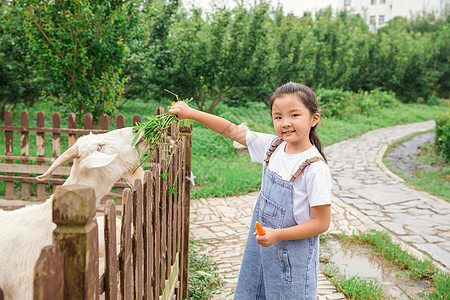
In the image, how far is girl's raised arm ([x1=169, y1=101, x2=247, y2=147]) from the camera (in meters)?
2.33

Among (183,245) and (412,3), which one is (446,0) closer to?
(412,3)

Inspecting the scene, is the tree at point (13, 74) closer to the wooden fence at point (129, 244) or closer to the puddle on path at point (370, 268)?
the wooden fence at point (129, 244)

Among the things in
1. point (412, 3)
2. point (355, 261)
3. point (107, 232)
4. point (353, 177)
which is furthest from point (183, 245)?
point (412, 3)

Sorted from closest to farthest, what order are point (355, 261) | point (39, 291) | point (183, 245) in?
point (39, 291), point (183, 245), point (355, 261)

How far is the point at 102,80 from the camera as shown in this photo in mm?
7059

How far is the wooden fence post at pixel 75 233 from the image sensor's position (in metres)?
0.95

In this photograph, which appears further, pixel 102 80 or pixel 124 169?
pixel 102 80

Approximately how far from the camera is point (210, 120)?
2.46m

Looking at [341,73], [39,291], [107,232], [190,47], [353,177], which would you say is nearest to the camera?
[39,291]

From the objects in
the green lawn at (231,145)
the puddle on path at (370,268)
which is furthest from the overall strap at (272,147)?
the puddle on path at (370,268)

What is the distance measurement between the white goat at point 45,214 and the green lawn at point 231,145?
1.37 m

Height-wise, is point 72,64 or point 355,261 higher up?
point 72,64

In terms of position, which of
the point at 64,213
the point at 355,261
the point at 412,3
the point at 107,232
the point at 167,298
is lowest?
the point at 355,261

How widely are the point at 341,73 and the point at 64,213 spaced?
22.0 m
